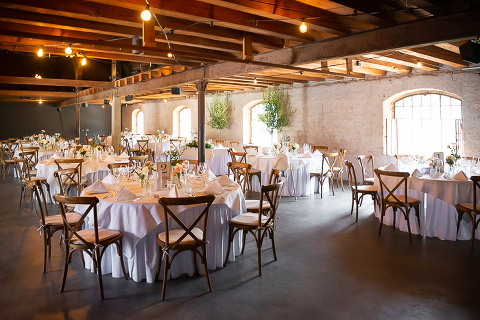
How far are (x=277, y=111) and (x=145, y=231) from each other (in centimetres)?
937

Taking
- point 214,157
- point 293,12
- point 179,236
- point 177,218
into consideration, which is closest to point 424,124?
point 214,157

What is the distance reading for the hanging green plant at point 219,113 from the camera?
48.4 ft

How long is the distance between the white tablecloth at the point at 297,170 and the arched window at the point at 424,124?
9.43 ft

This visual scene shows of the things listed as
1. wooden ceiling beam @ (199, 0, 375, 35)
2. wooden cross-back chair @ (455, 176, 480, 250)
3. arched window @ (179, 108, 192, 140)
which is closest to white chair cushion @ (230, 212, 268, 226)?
wooden ceiling beam @ (199, 0, 375, 35)

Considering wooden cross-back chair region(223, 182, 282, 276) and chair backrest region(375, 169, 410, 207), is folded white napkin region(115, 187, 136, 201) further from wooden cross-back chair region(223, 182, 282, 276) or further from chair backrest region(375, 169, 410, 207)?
chair backrest region(375, 169, 410, 207)

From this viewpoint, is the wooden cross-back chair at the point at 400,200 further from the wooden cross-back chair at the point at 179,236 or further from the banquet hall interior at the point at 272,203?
the wooden cross-back chair at the point at 179,236

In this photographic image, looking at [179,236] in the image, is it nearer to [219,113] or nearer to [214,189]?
[214,189]

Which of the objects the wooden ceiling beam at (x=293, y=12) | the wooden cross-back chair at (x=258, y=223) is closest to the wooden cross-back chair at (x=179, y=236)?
the wooden cross-back chair at (x=258, y=223)

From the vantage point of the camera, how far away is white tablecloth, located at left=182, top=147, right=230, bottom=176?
1132cm

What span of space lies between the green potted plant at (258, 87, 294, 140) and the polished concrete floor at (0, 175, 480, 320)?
24.3ft

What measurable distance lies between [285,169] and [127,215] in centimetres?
473

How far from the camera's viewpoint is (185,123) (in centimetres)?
1900

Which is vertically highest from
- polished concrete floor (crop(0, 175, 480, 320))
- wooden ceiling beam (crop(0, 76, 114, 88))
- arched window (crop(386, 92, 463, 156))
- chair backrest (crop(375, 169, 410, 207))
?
wooden ceiling beam (crop(0, 76, 114, 88))

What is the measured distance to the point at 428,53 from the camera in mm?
6934
